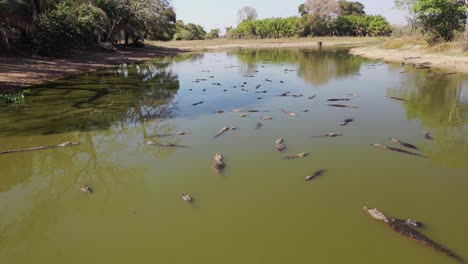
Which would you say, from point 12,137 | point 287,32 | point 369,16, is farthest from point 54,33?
point 369,16

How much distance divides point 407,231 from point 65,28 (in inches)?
1055

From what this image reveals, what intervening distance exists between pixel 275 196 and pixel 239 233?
1.33 metres

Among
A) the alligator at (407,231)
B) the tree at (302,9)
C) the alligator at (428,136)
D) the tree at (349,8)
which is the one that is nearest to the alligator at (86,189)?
the alligator at (407,231)

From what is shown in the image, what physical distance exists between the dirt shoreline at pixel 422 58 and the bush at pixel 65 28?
964 inches

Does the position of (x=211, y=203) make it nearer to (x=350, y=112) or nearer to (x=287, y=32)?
(x=350, y=112)

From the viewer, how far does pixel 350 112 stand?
12492mm

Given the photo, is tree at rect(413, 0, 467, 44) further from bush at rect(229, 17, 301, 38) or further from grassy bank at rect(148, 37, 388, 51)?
bush at rect(229, 17, 301, 38)

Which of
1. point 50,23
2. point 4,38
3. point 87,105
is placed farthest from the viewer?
point 50,23

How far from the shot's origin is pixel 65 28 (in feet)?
85.3

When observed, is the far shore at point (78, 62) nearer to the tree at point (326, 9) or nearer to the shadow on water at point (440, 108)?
the shadow on water at point (440, 108)

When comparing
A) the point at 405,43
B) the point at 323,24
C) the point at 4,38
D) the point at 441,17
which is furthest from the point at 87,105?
the point at 323,24

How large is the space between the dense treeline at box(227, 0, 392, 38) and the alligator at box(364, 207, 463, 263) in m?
78.4

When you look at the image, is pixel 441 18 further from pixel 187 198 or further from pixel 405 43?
pixel 187 198

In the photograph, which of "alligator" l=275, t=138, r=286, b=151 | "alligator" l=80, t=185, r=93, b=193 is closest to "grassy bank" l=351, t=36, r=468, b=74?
"alligator" l=275, t=138, r=286, b=151
